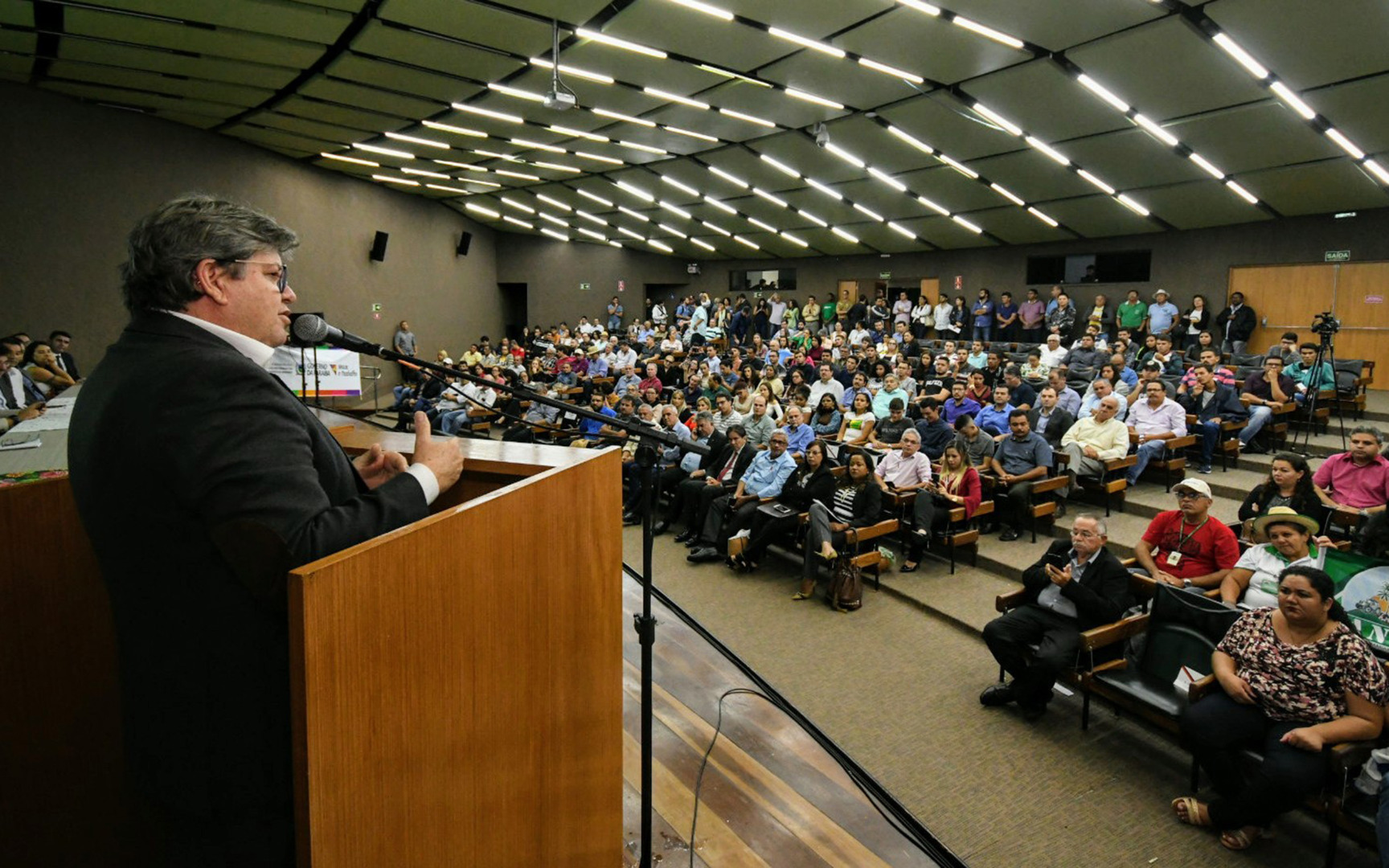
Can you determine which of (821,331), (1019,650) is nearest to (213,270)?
(1019,650)

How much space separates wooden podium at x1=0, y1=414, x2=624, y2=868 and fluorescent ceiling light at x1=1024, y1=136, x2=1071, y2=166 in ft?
29.1

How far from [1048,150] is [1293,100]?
7.95 ft

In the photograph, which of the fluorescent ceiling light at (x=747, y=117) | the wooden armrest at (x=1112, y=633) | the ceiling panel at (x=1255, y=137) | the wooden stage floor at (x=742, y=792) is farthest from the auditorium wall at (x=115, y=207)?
the ceiling panel at (x=1255, y=137)

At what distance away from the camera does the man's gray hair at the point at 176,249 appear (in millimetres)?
837

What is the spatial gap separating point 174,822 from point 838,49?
7.09 m

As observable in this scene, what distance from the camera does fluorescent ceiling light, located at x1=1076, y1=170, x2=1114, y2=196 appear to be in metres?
9.26

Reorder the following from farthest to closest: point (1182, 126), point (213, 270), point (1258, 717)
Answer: point (1182, 126)
point (1258, 717)
point (213, 270)

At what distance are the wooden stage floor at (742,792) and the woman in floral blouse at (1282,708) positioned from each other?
1.28 m

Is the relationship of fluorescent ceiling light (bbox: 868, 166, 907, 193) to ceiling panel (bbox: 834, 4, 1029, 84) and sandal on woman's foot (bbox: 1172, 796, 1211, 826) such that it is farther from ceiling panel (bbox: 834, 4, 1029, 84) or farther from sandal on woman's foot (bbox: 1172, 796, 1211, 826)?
sandal on woman's foot (bbox: 1172, 796, 1211, 826)

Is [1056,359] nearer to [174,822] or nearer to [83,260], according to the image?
[174,822]

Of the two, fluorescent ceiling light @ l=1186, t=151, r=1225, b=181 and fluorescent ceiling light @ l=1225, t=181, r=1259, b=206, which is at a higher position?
fluorescent ceiling light @ l=1186, t=151, r=1225, b=181

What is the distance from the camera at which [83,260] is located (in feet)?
28.6

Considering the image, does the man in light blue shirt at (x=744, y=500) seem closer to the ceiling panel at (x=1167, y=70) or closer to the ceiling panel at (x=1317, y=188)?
the ceiling panel at (x=1167, y=70)

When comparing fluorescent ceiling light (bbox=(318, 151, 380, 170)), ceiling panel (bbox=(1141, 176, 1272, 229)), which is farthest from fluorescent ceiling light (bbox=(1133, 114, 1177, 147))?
fluorescent ceiling light (bbox=(318, 151, 380, 170))
